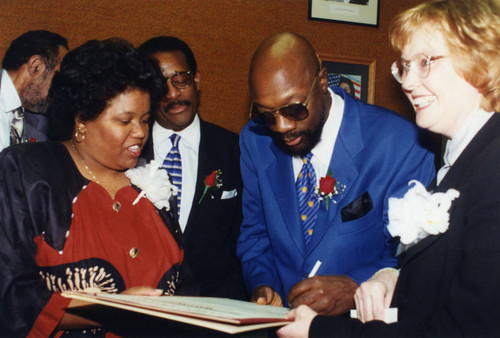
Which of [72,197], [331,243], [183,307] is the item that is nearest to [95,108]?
[72,197]

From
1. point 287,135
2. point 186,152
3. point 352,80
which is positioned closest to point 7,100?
point 186,152

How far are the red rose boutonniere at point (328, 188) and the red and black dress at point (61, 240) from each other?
0.71 m

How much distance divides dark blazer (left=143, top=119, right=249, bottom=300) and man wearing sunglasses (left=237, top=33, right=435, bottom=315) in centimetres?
40

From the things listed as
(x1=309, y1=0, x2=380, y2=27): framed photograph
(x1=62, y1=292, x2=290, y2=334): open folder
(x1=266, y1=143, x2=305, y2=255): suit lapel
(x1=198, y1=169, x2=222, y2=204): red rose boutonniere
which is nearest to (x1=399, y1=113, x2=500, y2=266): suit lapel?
(x1=62, y1=292, x2=290, y2=334): open folder

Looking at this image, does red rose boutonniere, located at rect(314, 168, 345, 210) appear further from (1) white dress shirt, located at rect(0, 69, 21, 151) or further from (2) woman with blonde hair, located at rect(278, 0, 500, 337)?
(1) white dress shirt, located at rect(0, 69, 21, 151)

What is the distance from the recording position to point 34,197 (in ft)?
5.57

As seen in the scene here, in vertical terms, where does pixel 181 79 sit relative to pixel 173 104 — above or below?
above

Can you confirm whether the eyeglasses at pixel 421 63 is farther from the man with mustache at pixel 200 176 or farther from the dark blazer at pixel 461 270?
the man with mustache at pixel 200 176

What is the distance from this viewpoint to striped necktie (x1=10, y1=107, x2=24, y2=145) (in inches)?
116

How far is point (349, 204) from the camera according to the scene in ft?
6.73

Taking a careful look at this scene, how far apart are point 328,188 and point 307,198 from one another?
0.58ft

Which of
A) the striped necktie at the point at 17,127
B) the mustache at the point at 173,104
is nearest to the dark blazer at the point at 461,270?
the mustache at the point at 173,104

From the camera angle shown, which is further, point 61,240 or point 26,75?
point 26,75

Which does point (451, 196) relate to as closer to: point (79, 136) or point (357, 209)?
point (357, 209)
